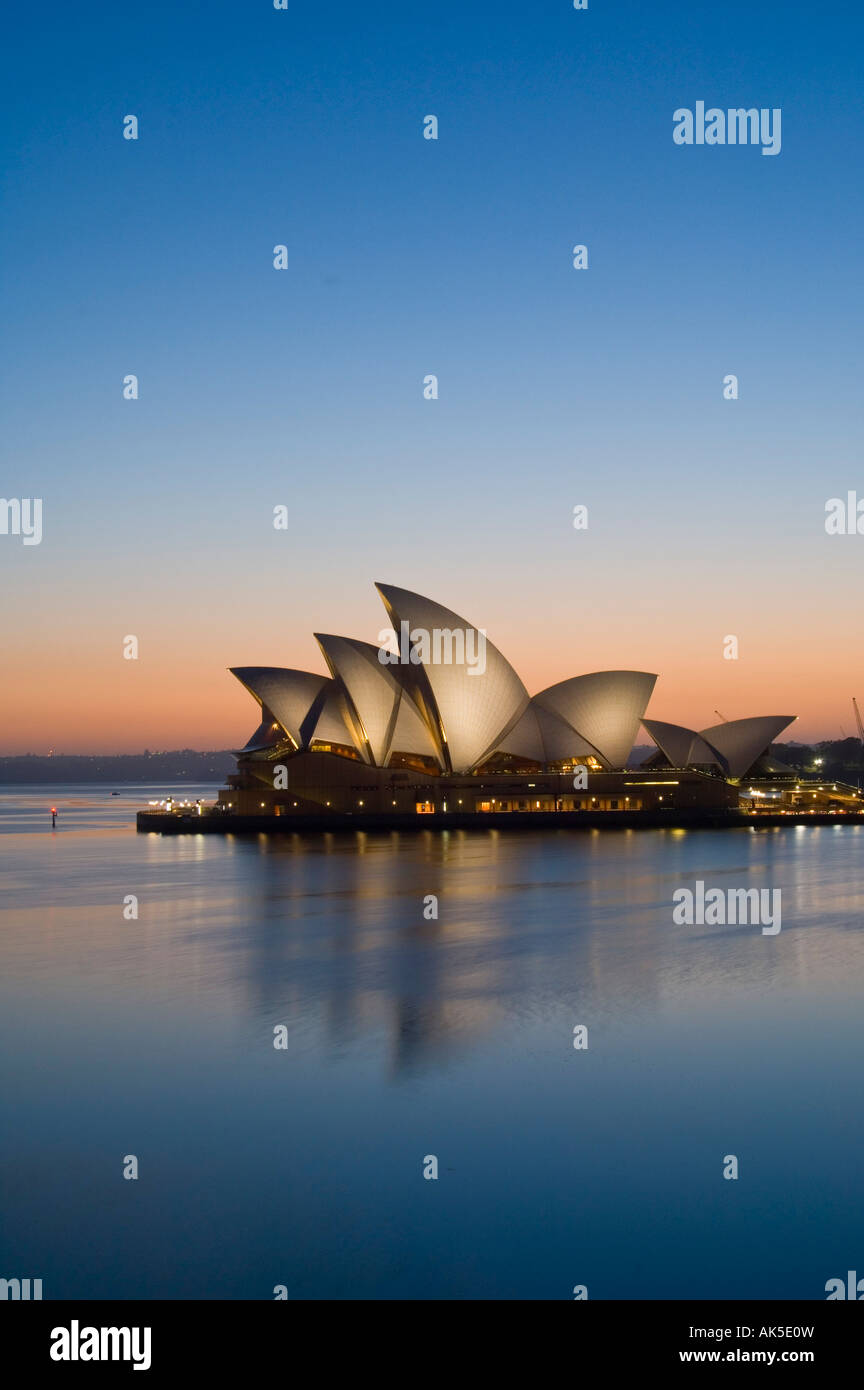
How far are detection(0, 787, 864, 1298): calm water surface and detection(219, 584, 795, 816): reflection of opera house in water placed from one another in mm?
26467

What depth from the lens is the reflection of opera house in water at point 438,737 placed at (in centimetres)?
5112

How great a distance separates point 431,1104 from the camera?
11.3 meters

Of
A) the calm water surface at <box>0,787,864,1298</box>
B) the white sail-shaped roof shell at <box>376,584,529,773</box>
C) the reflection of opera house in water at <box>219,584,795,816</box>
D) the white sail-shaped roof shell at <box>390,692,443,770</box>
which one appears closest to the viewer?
the calm water surface at <box>0,787,864,1298</box>

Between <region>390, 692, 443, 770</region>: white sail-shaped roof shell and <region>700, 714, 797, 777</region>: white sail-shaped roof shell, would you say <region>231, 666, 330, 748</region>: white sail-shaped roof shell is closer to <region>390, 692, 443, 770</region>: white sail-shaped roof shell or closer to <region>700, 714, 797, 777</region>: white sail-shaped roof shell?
<region>390, 692, 443, 770</region>: white sail-shaped roof shell

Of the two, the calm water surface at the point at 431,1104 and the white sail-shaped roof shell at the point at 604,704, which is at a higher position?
Result: the white sail-shaped roof shell at the point at 604,704

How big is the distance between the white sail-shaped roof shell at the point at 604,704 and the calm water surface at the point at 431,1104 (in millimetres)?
34453

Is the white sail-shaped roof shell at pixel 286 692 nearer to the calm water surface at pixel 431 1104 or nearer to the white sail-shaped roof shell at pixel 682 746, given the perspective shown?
the white sail-shaped roof shell at pixel 682 746

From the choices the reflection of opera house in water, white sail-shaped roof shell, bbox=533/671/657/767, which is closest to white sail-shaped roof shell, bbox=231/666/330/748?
the reflection of opera house in water

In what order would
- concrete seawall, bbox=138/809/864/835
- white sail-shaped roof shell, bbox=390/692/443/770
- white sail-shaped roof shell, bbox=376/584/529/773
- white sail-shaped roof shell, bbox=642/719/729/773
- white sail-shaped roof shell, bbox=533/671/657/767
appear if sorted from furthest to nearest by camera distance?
white sail-shaped roof shell, bbox=642/719/729/773
white sail-shaped roof shell, bbox=533/671/657/767
concrete seawall, bbox=138/809/864/835
white sail-shaped roof shell, bbox=390/692/443/770
white sail-shaped roof shell, bbox=376/584/529/773

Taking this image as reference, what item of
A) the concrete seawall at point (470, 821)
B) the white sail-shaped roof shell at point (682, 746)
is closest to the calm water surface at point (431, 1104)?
the concrete seawall at point (470, 821)

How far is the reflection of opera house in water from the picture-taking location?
168 feet

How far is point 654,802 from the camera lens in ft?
198

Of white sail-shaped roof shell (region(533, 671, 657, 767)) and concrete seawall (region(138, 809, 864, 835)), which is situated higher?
white sail-shaped roof shell (region(533, 671, 657, 767))
